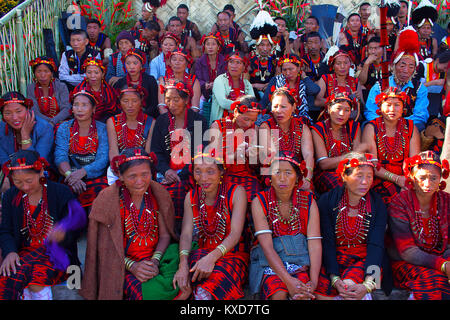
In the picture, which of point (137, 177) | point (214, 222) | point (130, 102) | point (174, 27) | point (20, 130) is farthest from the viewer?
point (174, 27)

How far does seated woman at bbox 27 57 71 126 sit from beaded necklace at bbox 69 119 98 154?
68 centimetres

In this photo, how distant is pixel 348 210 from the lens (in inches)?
124

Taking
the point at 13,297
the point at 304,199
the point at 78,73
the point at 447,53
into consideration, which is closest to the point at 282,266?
the point at 304,199

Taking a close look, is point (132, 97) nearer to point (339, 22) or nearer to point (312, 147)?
point (312, 147)

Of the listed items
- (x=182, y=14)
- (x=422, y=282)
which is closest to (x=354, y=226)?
(x=422, y=282)

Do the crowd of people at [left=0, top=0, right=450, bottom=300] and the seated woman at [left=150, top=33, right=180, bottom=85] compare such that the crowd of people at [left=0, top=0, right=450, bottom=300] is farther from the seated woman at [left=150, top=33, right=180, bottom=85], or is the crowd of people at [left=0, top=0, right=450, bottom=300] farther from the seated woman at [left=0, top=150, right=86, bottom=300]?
the seated woman at [left=150, top=33, right=180, bottom=85]

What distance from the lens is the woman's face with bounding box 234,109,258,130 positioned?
405 centimetres

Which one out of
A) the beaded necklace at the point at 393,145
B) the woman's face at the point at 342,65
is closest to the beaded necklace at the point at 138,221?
the beaded necklace at the point at 393,145

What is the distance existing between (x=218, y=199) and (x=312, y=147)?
4.17ft

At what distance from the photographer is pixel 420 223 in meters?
3.07

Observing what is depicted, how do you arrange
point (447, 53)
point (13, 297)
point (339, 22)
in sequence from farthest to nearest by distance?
point (339, 22), point (447, 53), point (13, 297)

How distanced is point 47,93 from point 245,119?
7.71 feet

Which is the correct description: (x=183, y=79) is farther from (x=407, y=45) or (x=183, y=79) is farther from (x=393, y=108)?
(x=407, y=45)

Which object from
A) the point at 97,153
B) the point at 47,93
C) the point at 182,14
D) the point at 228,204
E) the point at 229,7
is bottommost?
the point at 228,204
